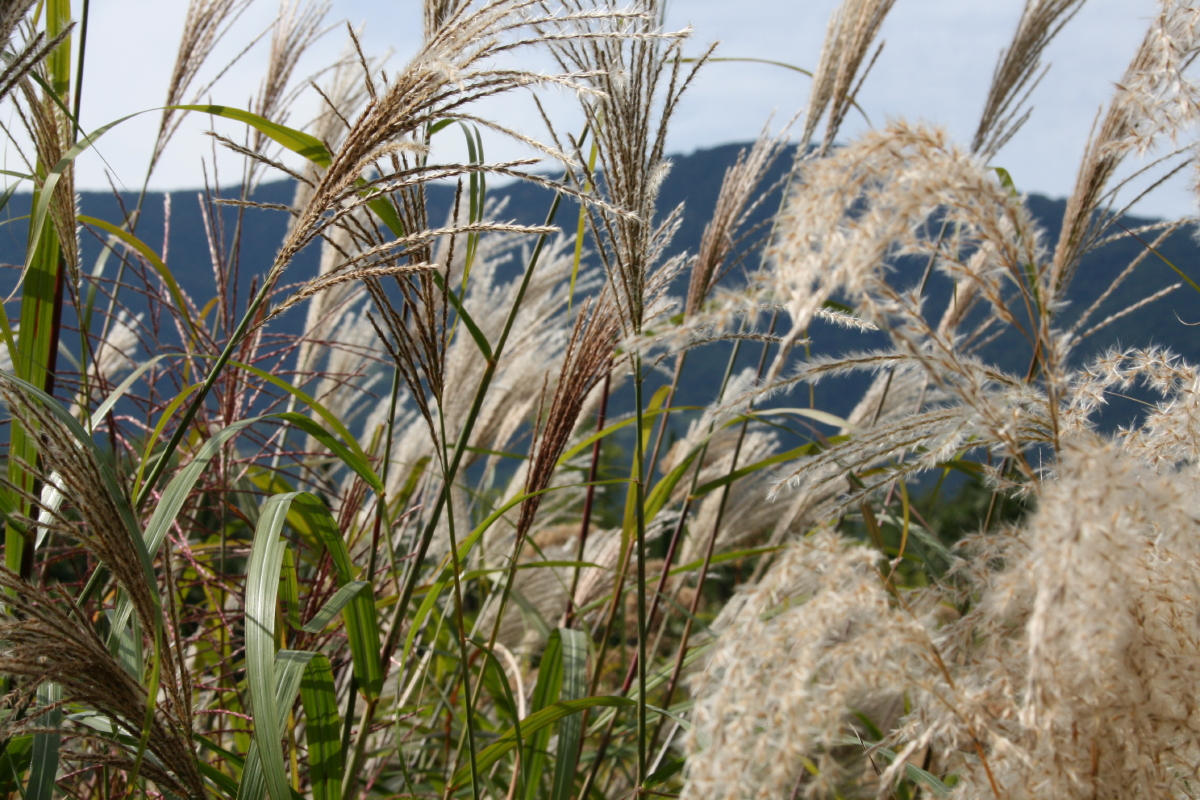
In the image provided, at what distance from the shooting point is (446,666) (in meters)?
2.49

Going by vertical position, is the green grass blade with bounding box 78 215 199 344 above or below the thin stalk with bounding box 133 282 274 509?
above

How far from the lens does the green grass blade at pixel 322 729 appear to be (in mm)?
1052

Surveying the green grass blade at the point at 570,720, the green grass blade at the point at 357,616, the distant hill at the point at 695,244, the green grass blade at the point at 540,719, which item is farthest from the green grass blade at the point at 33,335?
the distant hill at the point at 695,244

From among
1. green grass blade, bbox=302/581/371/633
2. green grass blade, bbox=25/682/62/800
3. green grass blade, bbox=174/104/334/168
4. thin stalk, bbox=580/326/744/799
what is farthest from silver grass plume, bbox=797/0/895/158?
green grass blade, bbox=25/682/62/800

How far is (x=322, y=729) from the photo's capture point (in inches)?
42.0

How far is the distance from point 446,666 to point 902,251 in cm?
218

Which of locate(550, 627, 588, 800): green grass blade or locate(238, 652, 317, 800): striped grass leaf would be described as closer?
locate(238, 652, 317, 800): striped grass leaf

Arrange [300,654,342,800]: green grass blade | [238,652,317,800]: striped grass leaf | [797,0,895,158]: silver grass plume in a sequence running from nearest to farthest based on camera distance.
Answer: [238,652,317,800]: striped grass leaf, [300,654,342,800]: green grass blade, [797,0,895,158]: silver grass plume

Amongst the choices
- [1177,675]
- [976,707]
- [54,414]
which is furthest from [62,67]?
[1177,675]

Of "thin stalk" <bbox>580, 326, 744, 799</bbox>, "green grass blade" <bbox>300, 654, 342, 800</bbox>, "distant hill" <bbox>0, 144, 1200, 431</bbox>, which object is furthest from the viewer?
"distant hill" <bbox>0, 144, 1200, 431</bbox>

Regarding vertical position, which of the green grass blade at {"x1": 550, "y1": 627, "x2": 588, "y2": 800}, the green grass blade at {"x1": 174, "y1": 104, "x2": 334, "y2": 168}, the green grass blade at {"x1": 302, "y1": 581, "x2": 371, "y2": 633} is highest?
the green grass blade at {"x1": 174, "y1": 104, "x2": 334, "y2": 168}

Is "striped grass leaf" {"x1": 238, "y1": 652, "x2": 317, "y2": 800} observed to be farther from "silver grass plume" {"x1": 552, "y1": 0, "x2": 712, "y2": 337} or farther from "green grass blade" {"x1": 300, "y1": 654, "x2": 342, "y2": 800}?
"silver grass plume" {"x1": 552, "y1": 0, "x2": 712, "y2": 337}

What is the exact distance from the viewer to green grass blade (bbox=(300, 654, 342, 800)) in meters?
1.05

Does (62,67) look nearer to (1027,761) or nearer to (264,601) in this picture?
(264,601)
